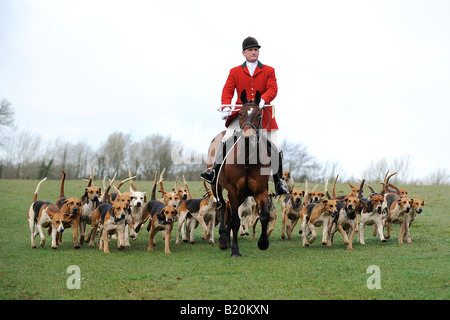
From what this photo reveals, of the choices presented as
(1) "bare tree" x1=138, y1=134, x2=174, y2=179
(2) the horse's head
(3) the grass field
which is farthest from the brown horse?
(1) "bare tree" x1=138, y1=134, x2=174, y2=179

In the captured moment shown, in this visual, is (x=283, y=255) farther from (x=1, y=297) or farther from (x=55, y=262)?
(x=1, y=297)

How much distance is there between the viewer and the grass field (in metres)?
7.01

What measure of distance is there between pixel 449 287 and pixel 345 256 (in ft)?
11.0

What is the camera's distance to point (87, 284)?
7617 mm

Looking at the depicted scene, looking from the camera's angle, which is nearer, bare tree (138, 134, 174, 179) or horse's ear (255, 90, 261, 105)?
horse's ear (255, 90, 261, 105)

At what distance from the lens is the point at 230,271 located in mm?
8586

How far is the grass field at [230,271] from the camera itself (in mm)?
7008

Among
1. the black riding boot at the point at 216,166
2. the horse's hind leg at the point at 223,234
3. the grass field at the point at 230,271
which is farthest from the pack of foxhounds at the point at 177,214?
the black riding boot at the point at 216,166

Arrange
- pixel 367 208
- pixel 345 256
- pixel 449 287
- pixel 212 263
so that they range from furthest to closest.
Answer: pixel 367 208 → pixel 345 256 → pixel 212 263 → pixel 449 287

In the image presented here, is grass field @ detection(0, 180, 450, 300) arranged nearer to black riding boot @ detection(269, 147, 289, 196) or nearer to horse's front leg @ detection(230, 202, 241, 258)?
horse's front leg @ detection(230, 202, 241, 258)

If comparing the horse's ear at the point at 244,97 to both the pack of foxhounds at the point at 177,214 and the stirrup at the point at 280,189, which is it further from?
the pack of foxhounds at the point at 177,214

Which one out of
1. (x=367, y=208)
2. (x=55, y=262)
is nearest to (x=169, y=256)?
(x=55, y=262)

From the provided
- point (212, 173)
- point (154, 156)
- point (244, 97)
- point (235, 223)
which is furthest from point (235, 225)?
point (154, 156)

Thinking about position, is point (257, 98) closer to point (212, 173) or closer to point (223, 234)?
point (212, 173)
